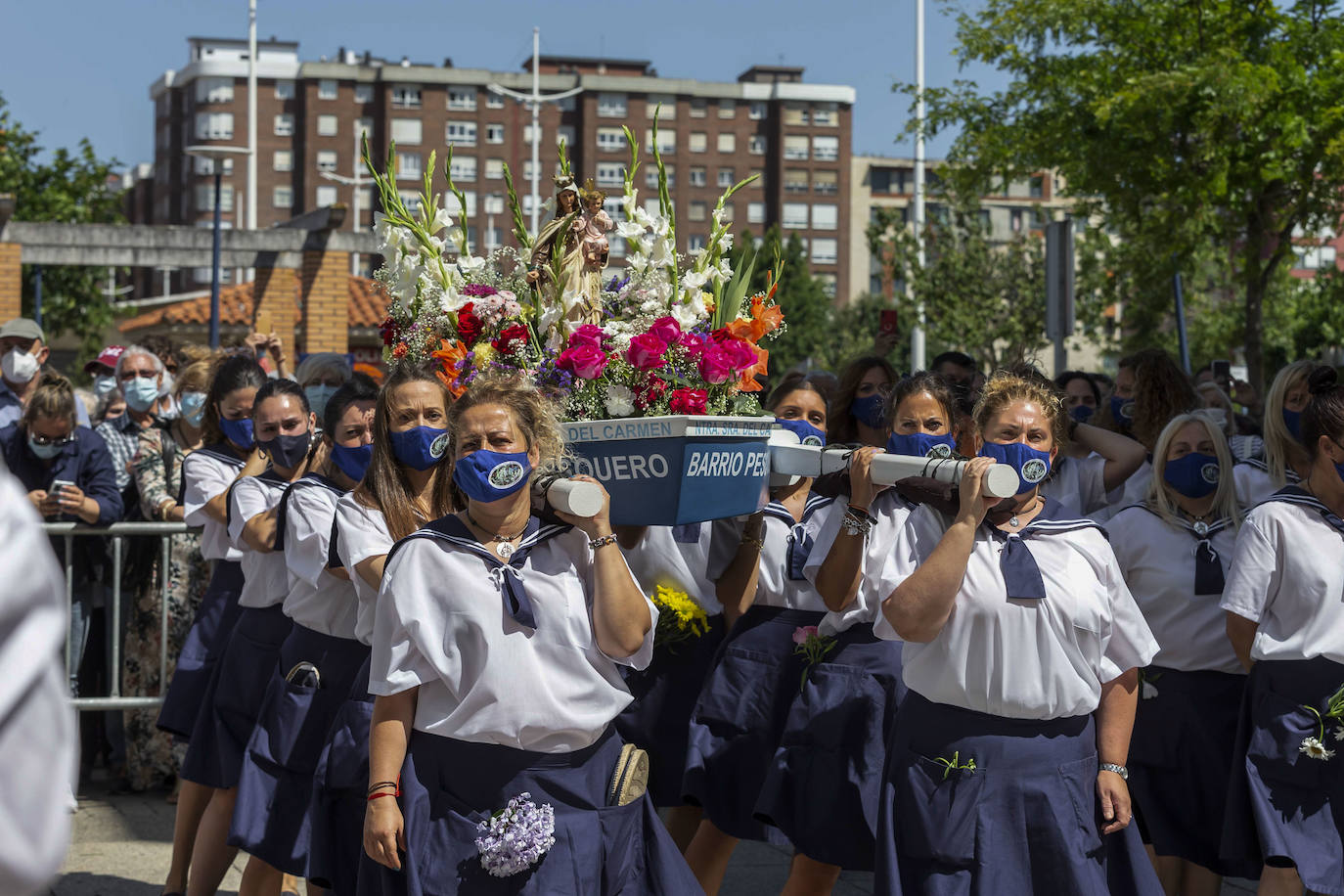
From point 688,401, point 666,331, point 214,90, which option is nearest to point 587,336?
point 666,331

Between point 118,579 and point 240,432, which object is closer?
point 240,432

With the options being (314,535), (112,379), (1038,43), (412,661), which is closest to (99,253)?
(112,379)

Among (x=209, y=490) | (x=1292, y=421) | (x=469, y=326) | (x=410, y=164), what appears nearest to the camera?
(x=469, y=326)

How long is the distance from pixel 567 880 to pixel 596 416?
4.04 feet

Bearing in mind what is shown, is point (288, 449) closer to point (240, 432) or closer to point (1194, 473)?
point (240, 432)

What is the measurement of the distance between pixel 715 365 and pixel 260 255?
1799 centimetres

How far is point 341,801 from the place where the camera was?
4.68 m

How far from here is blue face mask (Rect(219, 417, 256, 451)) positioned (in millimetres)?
6371

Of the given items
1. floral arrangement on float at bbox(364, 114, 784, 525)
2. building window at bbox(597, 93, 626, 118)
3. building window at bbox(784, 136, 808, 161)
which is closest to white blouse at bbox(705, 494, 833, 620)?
floral arrangement on float at bbox(364, 114, 784, 525)

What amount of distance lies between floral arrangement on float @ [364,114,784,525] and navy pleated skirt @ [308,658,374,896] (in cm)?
105

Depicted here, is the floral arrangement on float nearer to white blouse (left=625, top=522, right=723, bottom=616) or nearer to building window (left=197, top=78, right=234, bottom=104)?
white blouse (left=625, top=522, right=723, bottom=616)

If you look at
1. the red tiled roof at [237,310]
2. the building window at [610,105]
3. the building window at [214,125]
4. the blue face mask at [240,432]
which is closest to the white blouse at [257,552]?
the blue face mask at [240,432]

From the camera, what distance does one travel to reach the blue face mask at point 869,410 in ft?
20.4

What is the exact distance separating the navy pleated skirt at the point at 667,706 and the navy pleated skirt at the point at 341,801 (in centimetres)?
127
